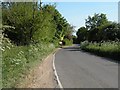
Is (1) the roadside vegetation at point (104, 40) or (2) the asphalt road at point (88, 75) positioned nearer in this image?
(2) the asphalt road at point (88, 75)

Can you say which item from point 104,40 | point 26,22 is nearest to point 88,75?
point 26,22

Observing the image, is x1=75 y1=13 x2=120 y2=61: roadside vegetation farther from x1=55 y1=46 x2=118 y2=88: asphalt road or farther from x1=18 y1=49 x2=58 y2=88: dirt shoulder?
x1=18 y1=49 x2=58 y2=88: dirt shoulder

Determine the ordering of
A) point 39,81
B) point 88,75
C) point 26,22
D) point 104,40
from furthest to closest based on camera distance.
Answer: point 104,40 < point 26,22 < point 88,75 < point 39,81

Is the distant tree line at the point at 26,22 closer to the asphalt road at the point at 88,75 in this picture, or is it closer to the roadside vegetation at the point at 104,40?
the roadside vegetation at the point at 104,40

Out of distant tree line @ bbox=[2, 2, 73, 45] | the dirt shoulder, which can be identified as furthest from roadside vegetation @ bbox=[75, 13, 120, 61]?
the dirt shoulder

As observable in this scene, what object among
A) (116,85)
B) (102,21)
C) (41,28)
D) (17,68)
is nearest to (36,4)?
(41,28)

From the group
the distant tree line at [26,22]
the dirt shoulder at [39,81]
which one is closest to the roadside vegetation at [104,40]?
the distant tree line at [26,22]

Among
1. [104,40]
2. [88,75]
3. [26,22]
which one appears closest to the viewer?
[88,75]

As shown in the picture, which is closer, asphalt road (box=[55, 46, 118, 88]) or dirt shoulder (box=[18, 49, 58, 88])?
dirt shoulder (box=[18, 49, 58, 88])

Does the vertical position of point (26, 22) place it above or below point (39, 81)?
above

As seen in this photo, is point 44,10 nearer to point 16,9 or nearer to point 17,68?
point 16,9

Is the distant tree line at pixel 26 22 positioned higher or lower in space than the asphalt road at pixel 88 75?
higher

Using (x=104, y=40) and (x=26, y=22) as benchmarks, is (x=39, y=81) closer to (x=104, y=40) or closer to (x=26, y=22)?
(x=26, y=22)

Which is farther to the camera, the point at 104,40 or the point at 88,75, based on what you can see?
the point at 104,40
